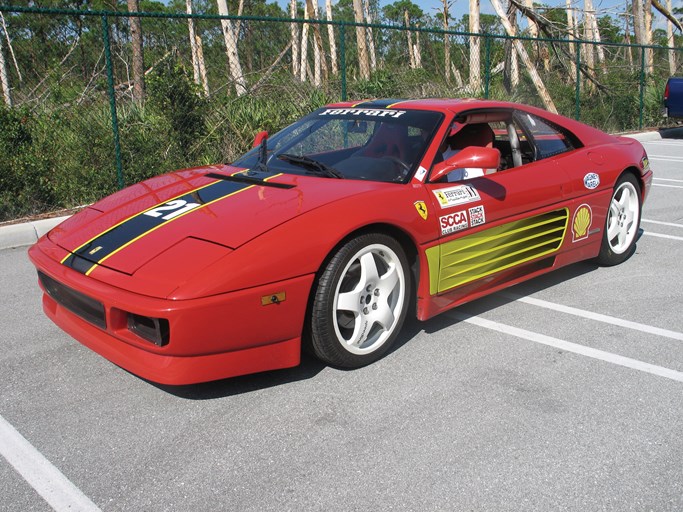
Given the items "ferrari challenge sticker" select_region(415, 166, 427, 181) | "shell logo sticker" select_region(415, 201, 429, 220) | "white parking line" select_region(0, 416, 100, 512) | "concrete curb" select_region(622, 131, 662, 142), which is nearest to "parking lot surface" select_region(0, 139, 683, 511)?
"white parking line" select_region(0, 416, 100, 512)

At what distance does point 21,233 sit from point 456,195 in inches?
180

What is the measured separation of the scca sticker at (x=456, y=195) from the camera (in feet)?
12.2

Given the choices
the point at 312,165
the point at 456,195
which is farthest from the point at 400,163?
the point at 312,165

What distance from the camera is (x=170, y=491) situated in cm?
243

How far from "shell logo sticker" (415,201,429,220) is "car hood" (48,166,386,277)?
0.26 m

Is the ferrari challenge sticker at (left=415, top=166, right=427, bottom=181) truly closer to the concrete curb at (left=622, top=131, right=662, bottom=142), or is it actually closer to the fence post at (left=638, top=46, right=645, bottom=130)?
the concrete curb at (left=622, top=131, right=662, bottom=142)

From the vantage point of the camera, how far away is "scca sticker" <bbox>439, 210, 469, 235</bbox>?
366 cm

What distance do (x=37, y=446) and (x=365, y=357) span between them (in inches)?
61.7

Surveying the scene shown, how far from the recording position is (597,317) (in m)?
4.21

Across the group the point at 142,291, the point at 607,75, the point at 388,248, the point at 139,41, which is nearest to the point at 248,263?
the point at 142,291

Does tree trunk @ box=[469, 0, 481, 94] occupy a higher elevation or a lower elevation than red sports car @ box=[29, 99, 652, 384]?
higher

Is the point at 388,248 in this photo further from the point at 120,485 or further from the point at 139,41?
the point at 139,41

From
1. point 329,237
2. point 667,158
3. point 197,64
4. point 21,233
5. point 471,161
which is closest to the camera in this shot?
point 329,237

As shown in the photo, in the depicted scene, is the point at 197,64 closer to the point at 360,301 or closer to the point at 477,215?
the point at 477,215
